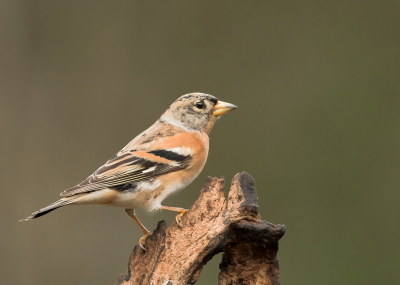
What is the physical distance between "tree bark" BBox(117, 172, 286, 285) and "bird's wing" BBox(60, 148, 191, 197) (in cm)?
38

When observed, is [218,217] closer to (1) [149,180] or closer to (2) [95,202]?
(1) [149,180]

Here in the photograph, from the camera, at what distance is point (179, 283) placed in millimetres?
1836

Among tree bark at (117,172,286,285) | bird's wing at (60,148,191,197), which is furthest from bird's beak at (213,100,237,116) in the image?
tree bark at (117,172,286,285)

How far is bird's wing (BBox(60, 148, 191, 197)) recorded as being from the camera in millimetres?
2240

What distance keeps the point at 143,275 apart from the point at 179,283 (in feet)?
0.95

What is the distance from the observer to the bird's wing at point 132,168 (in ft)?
7.35

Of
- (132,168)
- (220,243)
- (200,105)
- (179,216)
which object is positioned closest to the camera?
(220,243)

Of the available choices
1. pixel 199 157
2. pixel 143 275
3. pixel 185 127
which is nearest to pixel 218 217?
pixel 143 275

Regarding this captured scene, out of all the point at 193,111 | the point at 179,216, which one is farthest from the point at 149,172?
the point at 193,111

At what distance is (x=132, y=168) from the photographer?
232cm

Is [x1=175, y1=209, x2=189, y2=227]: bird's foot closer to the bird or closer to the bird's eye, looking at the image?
the bird

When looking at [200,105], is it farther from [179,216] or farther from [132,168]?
[179,216]

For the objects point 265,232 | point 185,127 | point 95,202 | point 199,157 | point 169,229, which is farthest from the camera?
point 185,127

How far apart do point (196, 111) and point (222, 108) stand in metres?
0.18
